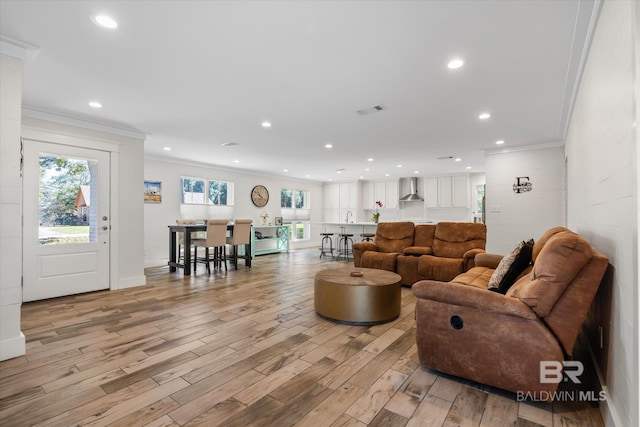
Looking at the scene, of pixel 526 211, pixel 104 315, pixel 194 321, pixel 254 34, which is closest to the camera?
pixel 254 34

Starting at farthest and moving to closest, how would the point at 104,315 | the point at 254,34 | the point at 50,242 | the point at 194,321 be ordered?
the point at 50,242 < the point at 104,315 < the point at 194,321 < the point at 254,34

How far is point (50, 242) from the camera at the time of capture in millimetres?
3973

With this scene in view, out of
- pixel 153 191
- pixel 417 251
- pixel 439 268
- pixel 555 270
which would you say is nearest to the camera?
pixel 555 270

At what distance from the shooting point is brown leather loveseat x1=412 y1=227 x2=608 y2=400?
162 cm

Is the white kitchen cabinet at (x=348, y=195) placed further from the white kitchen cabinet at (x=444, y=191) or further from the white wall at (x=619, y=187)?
the white wall at (x=619, y=187)

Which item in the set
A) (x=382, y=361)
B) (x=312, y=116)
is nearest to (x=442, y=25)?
(x=312, y=116)

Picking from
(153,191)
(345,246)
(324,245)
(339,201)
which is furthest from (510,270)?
(339,201)

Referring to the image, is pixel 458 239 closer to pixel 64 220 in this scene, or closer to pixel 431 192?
pixel 431 192

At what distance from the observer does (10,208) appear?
238 centimetres

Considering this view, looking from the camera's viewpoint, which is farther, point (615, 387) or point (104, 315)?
point (104, 315)

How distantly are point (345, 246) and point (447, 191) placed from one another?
164 inches

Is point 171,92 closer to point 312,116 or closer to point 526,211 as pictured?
point 312,116

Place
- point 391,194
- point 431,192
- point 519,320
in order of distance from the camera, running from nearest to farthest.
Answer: point 519,320 → point 431,192 → point 391,194

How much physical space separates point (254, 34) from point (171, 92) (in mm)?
1548
